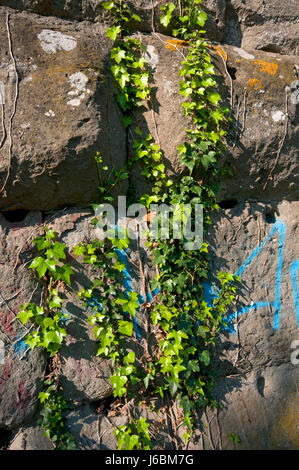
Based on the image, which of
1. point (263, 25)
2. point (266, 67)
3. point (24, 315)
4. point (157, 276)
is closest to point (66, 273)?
point (24, 315)

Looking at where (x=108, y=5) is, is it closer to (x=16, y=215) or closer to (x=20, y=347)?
(x=16, y=215)

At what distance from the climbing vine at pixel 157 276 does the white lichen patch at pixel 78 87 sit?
0.24m

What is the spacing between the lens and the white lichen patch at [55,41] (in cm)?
231

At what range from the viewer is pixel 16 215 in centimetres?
238

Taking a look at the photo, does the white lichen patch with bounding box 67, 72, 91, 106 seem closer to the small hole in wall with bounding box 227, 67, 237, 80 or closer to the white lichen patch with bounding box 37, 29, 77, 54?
the white lichen patch with bounding box 37, 29, 77, 54

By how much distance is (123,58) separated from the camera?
248 cm

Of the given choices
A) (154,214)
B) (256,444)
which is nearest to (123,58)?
(154,214)

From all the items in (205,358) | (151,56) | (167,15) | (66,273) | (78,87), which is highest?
(167,15)

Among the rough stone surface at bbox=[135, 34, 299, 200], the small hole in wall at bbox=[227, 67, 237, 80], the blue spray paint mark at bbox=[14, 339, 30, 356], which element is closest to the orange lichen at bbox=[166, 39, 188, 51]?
the rough stone surface at bbox=[135, 34, 299, 200]

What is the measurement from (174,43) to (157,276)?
1587mm

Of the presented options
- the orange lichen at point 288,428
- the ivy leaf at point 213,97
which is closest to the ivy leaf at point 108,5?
the ivy leaf at point 213,97

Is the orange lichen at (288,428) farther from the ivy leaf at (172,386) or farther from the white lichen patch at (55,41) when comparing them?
the white lichen patch at (55,41)

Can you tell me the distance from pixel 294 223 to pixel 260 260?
40cm

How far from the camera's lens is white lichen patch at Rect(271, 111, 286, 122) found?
274cm
